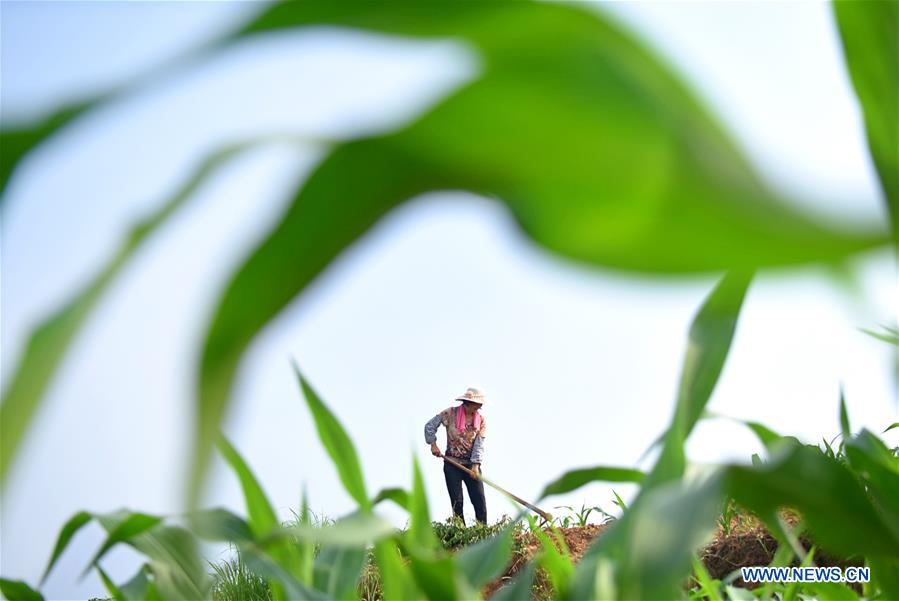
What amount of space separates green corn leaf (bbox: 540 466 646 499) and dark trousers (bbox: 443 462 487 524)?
25.2 feet

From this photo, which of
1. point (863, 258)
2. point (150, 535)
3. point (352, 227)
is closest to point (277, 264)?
point (352, 227)

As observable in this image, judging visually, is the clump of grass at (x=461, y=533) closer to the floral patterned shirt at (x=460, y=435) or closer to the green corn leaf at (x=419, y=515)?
the floral patterned shirt at (x=460, y=435)

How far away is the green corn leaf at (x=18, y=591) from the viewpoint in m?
0.62

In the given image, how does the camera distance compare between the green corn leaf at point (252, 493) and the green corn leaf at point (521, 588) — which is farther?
the green corn leaf at point (252, 493)

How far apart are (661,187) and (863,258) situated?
0.28ft

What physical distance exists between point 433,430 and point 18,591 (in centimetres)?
775

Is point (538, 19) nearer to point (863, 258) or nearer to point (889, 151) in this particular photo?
point (863, 258)

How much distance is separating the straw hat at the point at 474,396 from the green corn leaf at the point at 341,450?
770 cm

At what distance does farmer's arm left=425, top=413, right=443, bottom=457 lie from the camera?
27.1 ft

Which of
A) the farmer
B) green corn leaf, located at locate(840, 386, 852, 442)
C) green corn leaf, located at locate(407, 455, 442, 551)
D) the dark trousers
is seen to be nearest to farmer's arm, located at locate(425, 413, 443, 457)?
the farmer

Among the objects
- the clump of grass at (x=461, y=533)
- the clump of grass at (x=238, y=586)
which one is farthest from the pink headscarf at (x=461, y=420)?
the clump of grass at (x=238, y=586)

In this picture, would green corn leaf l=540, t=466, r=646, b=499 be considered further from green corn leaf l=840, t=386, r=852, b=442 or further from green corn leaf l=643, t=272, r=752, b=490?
green corn leaf l=840, t=386, r=852, b=442

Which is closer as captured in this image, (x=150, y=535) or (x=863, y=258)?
(x=863, y=258)

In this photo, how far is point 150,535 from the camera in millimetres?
559
